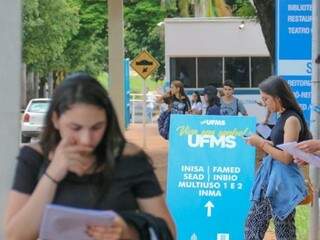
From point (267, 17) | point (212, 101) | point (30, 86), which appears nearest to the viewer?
point (212, 101)

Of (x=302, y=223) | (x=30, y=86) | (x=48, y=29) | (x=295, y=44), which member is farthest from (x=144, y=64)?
(x=30, y=86)

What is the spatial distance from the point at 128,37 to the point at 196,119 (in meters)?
45.1

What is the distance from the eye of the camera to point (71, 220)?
9.34ft

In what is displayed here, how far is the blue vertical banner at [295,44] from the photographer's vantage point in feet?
26.1

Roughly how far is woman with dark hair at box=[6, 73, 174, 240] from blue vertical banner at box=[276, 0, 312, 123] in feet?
16.4

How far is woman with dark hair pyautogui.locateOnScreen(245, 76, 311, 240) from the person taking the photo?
21.5 ft

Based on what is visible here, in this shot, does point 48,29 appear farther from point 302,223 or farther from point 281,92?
point 281,92

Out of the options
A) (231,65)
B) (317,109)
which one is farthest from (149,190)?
(231,65)

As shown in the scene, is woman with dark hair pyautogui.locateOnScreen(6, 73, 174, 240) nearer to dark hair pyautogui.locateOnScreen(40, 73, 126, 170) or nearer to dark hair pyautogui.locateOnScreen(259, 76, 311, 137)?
dark hair pyautogui.locateOnScreen(40, 73, 126, 170)

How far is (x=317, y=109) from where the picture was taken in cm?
713

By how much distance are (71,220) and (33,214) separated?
18 cm

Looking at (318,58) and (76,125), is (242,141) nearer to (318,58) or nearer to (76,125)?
(318,58)

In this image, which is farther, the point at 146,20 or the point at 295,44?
the point at 146,20

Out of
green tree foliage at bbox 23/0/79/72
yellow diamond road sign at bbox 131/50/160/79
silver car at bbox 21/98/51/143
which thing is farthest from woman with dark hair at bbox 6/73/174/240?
green tree foliage at bbox 23/0/79/72
